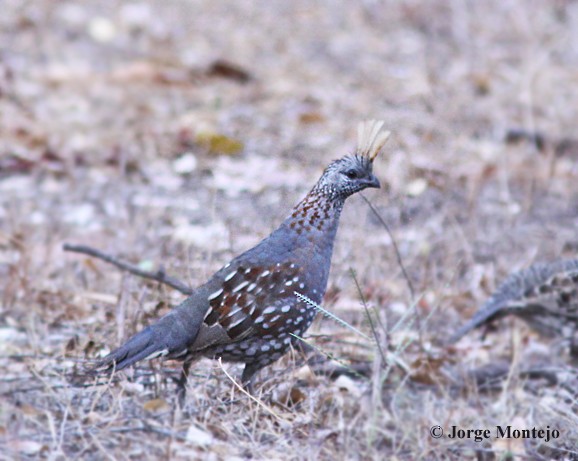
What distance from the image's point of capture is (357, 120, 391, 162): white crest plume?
17.2 ft

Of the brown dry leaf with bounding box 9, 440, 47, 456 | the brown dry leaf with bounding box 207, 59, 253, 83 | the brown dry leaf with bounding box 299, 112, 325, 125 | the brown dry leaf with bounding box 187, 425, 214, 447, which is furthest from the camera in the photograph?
the brown dry leaf with bounding box 207, 59, 253, 83

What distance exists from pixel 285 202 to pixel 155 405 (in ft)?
8.92

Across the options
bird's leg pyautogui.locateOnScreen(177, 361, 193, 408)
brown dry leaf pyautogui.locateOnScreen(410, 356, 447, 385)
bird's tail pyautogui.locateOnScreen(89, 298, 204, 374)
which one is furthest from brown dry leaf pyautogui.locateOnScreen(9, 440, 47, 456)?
brown dry leaf pyautogui.locateOnScreen(410, 356, 447, 385)

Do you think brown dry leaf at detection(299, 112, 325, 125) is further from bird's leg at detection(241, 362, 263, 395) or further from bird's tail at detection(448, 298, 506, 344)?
bird's leg at detection(241, 362, 263, 395)

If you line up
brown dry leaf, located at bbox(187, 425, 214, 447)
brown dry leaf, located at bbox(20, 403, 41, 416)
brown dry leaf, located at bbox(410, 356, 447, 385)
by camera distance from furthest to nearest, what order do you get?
brown dry leaf, located at bbox(410, 356, 447, 385) < brown dry leaf, located at bbox(20, 403, 41, 416) < brown dry leaf, located at bbox(187, 425, 214, 447)

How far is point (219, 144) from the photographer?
928cm

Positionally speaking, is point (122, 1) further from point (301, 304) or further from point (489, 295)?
point (301, 304)

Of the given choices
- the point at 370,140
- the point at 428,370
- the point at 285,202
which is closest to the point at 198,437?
the point at 370,140

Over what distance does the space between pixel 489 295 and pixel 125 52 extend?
5.93 m

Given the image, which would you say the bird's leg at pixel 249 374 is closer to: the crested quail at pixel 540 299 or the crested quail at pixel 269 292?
the crested quail at pixel 269 292

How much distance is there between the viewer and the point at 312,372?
546 cm

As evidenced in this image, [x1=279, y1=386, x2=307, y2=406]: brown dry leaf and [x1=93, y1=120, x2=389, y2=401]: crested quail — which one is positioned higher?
[x1=93, y1=120, x2=389, y2=401]: crested quail

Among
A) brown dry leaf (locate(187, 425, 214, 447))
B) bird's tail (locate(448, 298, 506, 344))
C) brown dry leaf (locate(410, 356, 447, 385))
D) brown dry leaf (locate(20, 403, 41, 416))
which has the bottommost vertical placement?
brown dry leaf (locate(187, 425, 214, 447))

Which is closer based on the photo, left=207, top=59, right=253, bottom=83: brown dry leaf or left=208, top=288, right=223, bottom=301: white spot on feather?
left=208, top=288, right=223, bottom=301: white spot on feather
